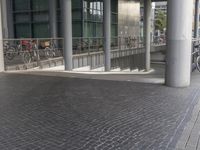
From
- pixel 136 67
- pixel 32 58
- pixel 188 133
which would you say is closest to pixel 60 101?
pixel 188 133

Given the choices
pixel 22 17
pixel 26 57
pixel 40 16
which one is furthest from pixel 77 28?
pixel 26 57

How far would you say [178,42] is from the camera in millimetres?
7621

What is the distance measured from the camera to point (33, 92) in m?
7.30

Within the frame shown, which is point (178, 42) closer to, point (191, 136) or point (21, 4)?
point (191, 136)

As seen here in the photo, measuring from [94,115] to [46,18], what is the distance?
22530 millimetres

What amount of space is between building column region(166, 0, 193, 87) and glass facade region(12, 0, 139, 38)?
58.5ft

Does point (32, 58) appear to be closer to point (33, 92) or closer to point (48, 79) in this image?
point (48, 79)

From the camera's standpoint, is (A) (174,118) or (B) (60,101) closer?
(A) (174,118)

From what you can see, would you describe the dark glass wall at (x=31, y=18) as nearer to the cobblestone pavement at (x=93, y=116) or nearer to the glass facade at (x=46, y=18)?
the glass facade at (x=46, y=18)

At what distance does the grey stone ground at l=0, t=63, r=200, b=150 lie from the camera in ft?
12.8

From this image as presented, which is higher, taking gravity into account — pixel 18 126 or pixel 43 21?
pixel 43 21

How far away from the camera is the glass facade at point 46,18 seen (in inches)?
993

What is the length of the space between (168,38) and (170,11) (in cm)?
66

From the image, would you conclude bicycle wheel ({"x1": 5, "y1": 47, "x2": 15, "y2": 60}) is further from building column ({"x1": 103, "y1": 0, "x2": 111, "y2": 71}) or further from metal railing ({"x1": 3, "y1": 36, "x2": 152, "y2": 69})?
building column ({"x1": 103, "y1": 0, "x2": 111, "y2": 71})
